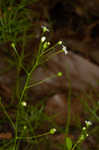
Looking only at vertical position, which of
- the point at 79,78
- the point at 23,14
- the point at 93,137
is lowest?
the point at 93,137

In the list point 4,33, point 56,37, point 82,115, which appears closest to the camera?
point 4,33

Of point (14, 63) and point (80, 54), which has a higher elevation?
point (14, 63)

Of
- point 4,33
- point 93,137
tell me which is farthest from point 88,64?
point 4,33

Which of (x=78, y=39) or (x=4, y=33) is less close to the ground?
(x=4, y=33)

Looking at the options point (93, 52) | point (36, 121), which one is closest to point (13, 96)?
point (36, 121)

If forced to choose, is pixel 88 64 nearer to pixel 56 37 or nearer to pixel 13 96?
pixel 56 37

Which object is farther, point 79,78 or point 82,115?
point 79,78

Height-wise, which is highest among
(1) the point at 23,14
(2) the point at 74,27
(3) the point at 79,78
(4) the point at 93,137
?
(1) the point at 23,14

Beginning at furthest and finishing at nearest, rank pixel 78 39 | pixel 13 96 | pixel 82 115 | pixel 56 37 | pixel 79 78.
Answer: pixel 78 39 < pixel 56 37 < pixel 79 78 < pixel 82 115 < pixel 13 96

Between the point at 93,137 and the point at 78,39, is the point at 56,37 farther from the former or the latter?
the point at 93,137
